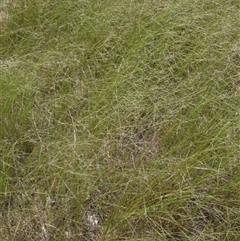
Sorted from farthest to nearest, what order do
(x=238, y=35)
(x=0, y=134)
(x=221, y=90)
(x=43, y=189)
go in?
(x=238, y=35) < (x=221, y=90) < (x=0, y=134) < (x=43, y=189)

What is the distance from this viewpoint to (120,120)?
196cm

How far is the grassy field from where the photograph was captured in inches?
68.6

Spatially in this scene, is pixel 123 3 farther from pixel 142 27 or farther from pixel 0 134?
pixel 0 134

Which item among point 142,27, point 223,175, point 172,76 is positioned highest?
point 142,27

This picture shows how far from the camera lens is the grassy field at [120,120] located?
174cm

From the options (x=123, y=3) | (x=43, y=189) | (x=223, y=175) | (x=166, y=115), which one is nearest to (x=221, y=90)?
(x=166, y=115)

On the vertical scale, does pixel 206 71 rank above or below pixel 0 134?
below

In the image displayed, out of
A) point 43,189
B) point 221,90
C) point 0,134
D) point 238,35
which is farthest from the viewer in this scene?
point 238,35

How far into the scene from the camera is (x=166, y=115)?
196 cm

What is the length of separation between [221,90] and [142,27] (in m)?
0.46

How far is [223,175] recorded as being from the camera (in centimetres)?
183

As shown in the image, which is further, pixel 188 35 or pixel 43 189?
pixel 188 35

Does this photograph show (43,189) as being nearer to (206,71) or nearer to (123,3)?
(206,71)

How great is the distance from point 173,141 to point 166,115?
10cm
